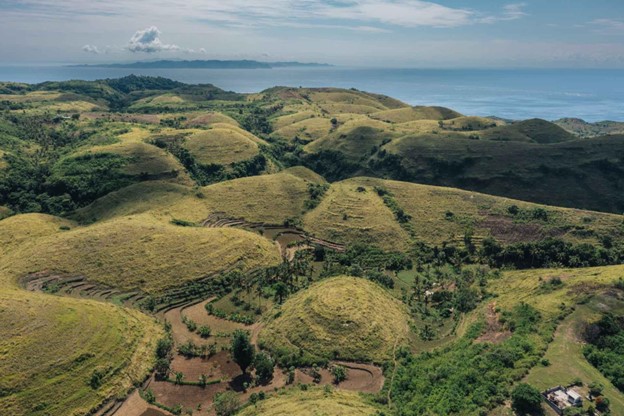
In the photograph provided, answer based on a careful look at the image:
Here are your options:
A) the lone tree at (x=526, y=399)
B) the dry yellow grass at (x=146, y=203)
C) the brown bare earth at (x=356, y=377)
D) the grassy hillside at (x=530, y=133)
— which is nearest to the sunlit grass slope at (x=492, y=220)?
the brown bare earth at (x=356, y=377)

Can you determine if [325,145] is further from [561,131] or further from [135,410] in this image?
[135,410]

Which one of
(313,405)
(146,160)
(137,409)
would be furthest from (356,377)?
(146,160)

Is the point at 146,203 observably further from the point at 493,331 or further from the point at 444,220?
the point at 493,331

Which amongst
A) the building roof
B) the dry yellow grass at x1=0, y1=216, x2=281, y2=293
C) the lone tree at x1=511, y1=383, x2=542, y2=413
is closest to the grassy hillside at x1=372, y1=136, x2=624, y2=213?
the dry yellow grass at x1=0, y1=216, x2=281, y2=293

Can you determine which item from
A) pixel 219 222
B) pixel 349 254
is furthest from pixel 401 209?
pixel 219 222

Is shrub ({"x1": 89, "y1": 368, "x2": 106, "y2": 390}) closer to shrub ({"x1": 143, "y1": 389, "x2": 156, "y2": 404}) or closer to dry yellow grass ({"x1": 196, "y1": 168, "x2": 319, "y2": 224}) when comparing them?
A: shrub ({"x1": 143, "y1": 389, "x2": 156, "y2": 404})
